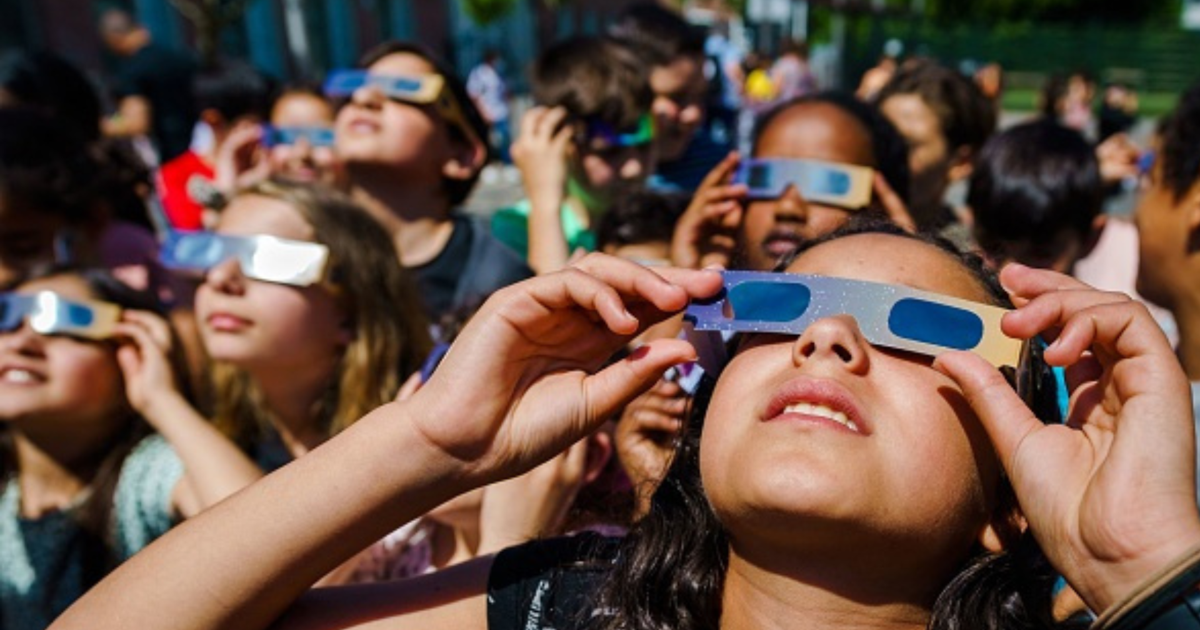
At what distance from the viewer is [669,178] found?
504 centimetres

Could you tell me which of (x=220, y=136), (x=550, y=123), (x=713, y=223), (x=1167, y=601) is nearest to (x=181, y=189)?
(x=220, y=136)

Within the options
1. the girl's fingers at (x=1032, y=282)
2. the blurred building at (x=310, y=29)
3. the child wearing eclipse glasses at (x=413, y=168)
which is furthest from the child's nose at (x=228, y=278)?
the blurred building at (x=310, y=29)

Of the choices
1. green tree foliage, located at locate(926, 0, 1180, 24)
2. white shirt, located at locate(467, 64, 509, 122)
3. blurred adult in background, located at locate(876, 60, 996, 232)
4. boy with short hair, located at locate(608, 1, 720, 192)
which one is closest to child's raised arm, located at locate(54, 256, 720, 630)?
boy with short hair, located at locate(608, 1, 720, 192)

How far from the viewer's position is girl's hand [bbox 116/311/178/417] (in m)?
2.68

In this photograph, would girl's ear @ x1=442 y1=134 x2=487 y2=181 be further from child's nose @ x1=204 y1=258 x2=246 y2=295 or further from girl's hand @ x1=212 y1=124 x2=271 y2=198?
child's nose @ x1=204 y1=258 x2=246 y2=295

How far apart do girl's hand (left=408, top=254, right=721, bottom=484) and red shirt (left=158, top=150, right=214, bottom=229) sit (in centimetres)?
410

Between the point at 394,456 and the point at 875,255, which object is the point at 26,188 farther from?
the point at 875,255

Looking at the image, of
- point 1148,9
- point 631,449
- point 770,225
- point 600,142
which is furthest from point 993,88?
point 1148,9

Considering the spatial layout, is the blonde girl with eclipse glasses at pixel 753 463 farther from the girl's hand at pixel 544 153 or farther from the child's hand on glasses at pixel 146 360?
the girl's hand at pixel 544 153

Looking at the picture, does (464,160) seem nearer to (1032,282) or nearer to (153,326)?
(153,326)

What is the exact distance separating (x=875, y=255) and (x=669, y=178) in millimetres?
3318

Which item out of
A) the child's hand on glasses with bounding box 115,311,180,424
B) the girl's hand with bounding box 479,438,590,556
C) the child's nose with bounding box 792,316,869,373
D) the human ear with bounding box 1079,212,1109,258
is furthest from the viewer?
the human ear with bounding box 1079,212,1109,258

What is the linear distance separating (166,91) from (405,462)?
7.81 meters

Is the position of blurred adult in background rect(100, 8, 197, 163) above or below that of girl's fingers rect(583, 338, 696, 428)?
below
